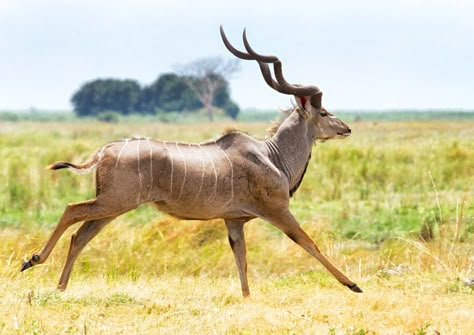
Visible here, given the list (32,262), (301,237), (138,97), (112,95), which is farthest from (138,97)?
(32,262)

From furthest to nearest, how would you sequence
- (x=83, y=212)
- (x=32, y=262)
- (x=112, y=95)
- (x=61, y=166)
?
1. (x=112, y=95)
2. (x=61, y=166)
3. (x=83, y=212)
4. (x=32, y=262)

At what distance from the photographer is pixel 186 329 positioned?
5945 mm

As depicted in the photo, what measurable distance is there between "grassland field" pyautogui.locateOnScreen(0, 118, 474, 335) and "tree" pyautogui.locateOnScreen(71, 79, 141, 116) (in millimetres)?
69157

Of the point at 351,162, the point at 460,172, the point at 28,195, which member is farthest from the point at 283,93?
the point at 351,162

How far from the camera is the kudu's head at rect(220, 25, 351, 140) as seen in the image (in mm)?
7918

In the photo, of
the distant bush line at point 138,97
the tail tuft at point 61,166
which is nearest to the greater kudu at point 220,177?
the tail tuft at point 61,166

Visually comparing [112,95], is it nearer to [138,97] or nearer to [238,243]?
[138,97]

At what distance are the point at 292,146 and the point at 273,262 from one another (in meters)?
2.68

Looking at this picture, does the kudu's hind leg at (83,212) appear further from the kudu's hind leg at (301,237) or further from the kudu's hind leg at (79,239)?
the kudu's hind leg at (301,237)

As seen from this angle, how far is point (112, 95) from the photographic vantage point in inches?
3474

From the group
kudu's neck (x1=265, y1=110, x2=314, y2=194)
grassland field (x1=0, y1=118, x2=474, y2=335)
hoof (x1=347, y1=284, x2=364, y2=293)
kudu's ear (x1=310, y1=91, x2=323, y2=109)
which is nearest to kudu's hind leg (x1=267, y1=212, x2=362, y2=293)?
hoof (x1=347, y1=284, x2=364, y2=293)

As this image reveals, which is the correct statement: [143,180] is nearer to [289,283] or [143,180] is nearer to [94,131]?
[289,283]

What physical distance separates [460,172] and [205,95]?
63953 millimetres

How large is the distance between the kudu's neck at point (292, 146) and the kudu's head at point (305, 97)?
0.25 ft
